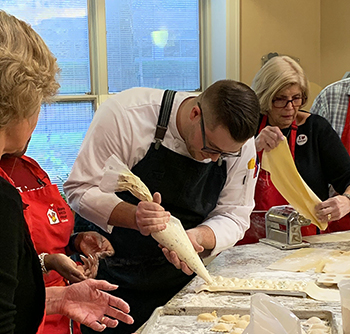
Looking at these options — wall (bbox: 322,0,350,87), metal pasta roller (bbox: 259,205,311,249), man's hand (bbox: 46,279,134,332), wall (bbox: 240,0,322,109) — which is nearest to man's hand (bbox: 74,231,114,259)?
man's hand (bbox: 46,279,134,332)

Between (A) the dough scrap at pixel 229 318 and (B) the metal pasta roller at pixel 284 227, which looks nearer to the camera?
(A) the dough scrap at pixel 229 318

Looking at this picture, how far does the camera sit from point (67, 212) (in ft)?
6.39

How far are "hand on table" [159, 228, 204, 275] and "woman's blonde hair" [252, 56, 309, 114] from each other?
112 cm

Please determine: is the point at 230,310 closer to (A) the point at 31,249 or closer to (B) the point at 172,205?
(B) the point at 172,205

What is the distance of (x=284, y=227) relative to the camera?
2.44 meters

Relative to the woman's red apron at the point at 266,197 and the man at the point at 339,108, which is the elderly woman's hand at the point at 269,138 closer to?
the woman's red apron at the point at 266,197

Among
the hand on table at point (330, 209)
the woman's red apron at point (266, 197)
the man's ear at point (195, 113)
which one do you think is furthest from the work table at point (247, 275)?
the man's ear at point (195, 113)

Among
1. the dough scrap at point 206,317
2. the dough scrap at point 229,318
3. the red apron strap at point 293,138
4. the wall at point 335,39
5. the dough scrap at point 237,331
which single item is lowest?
the dough scrap at point 206,317

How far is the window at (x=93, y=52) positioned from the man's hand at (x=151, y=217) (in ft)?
6.48

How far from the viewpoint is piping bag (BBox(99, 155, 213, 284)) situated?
5.80 ft

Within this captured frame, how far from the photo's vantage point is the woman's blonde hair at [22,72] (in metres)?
0.97

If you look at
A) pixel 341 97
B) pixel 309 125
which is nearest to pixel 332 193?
pixel 309 125

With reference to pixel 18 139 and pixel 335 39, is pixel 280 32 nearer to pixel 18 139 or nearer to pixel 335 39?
pixel 335 39

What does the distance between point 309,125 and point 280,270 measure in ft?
3.63
